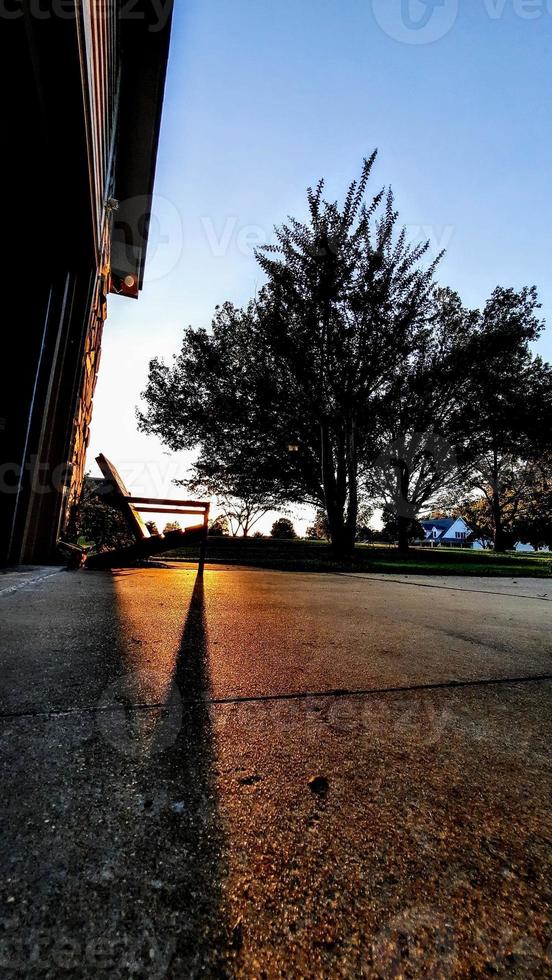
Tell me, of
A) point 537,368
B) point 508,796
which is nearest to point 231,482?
point 537,368

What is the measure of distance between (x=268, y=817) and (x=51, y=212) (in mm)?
4171

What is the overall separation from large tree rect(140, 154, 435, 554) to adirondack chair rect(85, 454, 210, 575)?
8.41 metres

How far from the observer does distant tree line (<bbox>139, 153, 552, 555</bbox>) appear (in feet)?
36.4

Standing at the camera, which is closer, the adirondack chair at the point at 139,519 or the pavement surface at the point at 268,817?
the pavement surface at the point at 268,817

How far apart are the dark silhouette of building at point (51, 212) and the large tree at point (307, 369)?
18.8ft

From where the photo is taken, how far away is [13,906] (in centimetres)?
45

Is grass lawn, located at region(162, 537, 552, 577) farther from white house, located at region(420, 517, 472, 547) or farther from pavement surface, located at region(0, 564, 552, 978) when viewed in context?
white house, located at region(420, 517, 472, 547)

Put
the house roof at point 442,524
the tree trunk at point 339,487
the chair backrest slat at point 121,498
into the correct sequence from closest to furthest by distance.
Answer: the chair backrest slat at point 121,498 → the tree trunk at point 339,487 → the house roof at point 442,524

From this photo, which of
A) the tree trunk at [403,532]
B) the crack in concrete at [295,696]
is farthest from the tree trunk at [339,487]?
the crack in concrete at [295,696]

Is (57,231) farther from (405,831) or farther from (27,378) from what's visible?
(405,831)

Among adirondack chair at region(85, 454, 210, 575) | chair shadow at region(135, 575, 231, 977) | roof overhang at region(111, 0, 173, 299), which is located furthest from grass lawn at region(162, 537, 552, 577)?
chair shadow at region(135, 575, 231, 977)

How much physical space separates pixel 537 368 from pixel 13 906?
2090cm

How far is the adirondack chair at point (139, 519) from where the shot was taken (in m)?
3.81

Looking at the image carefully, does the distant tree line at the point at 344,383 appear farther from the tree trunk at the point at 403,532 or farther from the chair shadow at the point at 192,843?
the chair shadow at the point at 192,843
